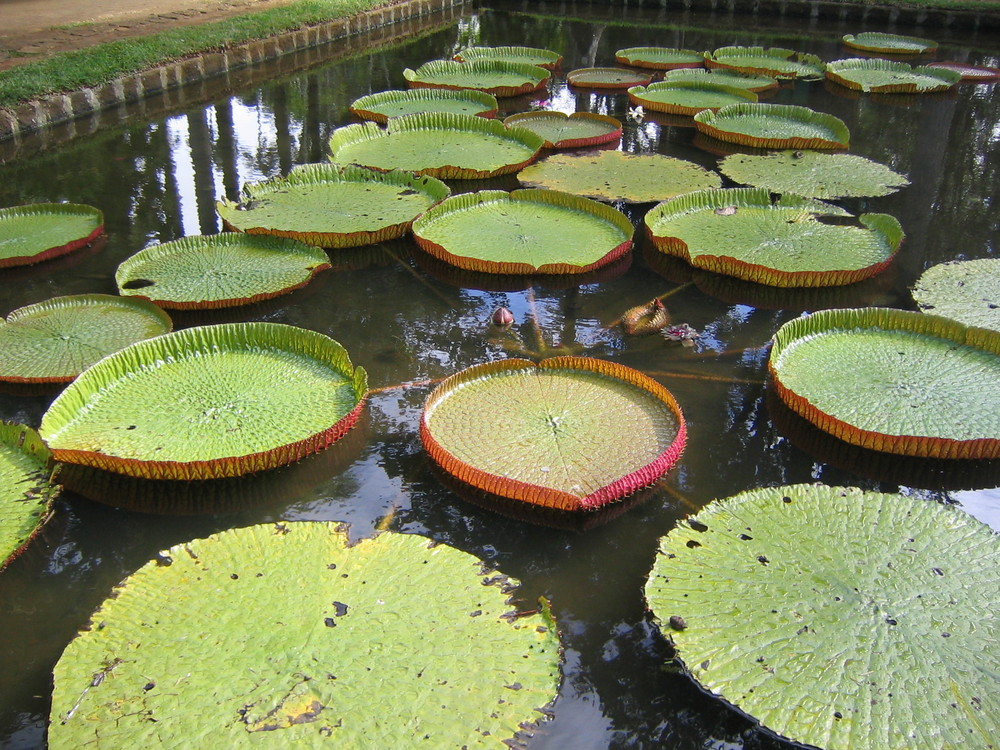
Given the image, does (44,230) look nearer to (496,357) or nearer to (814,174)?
(496,357)

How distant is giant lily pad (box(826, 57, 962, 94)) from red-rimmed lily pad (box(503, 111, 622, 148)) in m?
3.07

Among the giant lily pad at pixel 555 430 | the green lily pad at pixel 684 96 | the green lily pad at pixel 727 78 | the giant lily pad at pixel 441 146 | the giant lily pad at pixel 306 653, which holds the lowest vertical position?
the giant lily pad at pixel 306 653

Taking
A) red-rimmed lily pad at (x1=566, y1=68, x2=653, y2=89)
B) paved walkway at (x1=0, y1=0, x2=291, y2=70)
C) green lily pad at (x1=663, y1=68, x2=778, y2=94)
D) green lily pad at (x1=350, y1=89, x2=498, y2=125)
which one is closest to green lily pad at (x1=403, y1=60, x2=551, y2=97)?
green lily pad at (x1=350, y1=89, x2=498, y2=125)

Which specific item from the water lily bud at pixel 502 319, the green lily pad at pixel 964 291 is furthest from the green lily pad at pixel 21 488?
the green lily pad at pixel 964 291

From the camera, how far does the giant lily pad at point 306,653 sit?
1819mm

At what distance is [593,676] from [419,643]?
1.54ft

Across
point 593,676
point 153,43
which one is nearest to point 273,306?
point 593,676

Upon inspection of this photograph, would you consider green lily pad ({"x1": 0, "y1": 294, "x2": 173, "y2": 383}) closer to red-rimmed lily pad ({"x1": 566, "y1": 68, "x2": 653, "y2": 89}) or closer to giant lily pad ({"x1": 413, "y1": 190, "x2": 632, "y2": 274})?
giant lily pad ({"x1": 413, "y1": 190, "x2": 632, "y2": 274})

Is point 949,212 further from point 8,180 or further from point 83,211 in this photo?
point 8,180

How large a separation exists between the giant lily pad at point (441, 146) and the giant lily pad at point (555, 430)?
2525 mm

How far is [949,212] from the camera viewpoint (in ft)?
16.6

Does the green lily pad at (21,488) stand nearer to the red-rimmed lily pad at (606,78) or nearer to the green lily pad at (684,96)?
the green lily pad at (684,96)

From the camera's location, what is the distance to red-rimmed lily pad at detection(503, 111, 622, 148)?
232 inches

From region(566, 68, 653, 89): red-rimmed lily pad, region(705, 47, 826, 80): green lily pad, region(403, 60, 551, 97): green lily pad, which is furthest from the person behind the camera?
region(705, 47, 826, 80): green lily pad
